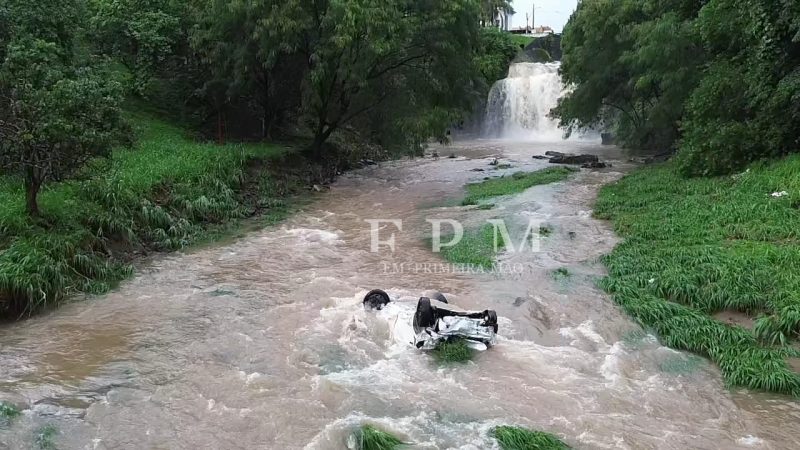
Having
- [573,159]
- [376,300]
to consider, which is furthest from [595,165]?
[376,300]

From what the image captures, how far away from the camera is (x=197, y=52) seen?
67.2ft

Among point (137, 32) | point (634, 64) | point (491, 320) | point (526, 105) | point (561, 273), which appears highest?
point (137, 32)

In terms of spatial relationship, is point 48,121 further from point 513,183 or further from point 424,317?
point 513,183

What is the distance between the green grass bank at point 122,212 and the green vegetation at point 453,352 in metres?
5.51

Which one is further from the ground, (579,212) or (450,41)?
(450,41)

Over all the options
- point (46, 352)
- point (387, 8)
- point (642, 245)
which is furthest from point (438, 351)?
point (387, 8)

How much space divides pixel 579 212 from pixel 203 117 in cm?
1425

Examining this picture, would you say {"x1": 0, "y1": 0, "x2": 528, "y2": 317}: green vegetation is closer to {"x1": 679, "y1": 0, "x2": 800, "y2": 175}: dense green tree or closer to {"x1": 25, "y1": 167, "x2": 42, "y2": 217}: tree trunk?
{"x1": 25, "y1": 167, "x2": 42, "y2": 217}: tree trunk

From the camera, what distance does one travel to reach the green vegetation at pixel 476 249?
1059 cm

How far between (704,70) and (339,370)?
51.3 ft

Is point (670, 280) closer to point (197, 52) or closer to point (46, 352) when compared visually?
point (46, 352)

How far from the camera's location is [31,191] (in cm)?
938

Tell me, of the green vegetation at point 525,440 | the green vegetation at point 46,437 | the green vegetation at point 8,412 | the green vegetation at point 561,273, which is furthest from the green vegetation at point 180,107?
the green vegetation at point 561,273

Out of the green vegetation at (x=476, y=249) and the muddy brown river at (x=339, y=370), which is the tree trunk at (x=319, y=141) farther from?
the muddy brown river at (x=339, y=370)
